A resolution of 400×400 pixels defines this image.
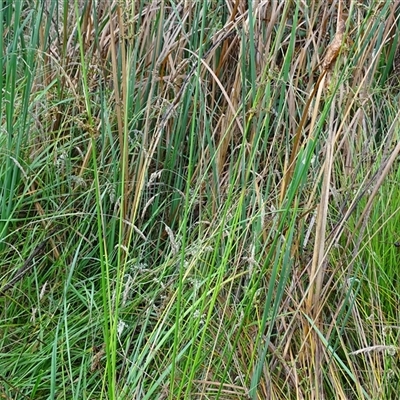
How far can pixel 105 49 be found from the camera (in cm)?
205

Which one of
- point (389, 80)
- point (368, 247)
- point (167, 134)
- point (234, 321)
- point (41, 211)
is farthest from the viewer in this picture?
point (389, 80)

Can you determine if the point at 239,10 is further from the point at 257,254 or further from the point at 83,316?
the point at 83,316

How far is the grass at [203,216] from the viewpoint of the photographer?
1310 millimetres

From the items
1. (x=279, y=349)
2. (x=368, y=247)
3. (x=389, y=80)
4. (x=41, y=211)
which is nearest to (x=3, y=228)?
(x=41, y=211)

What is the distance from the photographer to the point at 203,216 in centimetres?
163

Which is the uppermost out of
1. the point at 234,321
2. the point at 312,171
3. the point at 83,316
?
the point at 312,171

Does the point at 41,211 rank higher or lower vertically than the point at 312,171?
lower

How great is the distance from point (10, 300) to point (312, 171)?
75 cm

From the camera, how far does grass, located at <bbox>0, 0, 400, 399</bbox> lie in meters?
1.31

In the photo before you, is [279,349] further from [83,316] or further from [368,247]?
[83,316]

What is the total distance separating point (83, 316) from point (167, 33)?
0.85 meters

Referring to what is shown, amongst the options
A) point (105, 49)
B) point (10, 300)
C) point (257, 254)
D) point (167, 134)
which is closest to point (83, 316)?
point (10, 300)

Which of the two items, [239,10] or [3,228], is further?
[239,10]

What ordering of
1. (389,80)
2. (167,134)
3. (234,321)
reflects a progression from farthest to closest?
(389,80) → (167,134) → (234,321)
